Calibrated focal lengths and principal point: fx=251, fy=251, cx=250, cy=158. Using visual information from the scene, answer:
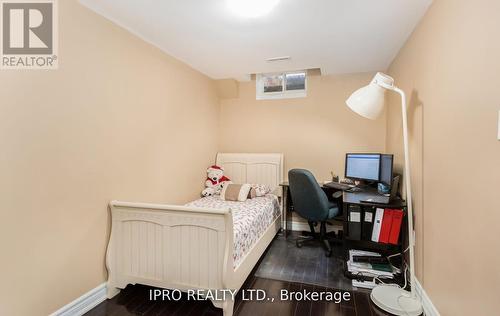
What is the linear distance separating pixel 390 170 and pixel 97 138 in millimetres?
2680

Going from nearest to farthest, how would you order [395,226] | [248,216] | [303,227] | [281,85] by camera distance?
[395,226] < [248,216] < [303,227] < [281,85]

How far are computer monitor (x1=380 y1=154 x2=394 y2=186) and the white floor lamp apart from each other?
1.89 ft

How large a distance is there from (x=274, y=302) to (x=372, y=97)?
1.85 m

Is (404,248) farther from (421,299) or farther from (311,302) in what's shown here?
(311,302)

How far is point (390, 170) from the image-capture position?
8.27 ft

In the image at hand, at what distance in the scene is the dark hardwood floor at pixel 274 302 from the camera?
1.88m

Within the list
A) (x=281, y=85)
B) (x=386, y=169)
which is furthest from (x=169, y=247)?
(x=281, y=85)

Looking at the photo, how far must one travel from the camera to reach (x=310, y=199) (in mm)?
2869

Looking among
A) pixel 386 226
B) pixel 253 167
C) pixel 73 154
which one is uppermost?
pixel 73 154

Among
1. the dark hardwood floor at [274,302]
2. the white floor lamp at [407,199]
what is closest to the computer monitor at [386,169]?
the white floor lamp at [407,199]

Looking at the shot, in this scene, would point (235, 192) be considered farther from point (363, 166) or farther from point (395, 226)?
point (395, 226)

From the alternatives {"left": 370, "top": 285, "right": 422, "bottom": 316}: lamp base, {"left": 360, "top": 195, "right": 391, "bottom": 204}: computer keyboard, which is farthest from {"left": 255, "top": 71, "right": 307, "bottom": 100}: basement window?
{"left": 370, "top": 285, "right": 422, "bottom": 316}: lamp base

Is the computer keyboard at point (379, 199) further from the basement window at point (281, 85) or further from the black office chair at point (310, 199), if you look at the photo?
the basement window at point (281, 85)

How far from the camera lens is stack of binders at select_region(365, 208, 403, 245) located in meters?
2.21
